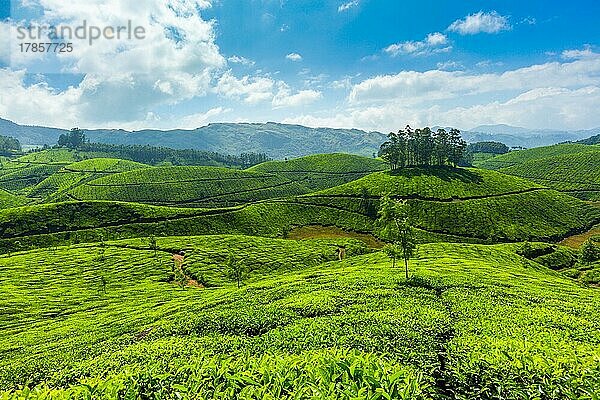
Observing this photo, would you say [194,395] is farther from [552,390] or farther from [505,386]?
[552,390]

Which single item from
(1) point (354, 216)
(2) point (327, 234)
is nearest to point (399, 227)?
(2) point (327, 234)

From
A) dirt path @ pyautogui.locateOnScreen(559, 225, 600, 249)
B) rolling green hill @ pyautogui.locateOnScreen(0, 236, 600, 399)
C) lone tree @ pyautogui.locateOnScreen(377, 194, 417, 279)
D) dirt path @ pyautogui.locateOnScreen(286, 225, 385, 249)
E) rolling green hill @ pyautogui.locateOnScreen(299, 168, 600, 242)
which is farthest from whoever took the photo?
dirt path @ pyautogui.locateOnScreen(286, 225, 385, 249)

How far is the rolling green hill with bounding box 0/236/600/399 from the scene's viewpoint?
11062 millimetres

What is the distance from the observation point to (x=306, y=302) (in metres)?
37.7

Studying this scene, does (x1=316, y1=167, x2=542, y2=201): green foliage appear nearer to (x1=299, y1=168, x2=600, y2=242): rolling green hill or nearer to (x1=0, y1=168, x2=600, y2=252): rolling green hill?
(x1=299, y1=168, x2=600, y2=242): rolling green hill

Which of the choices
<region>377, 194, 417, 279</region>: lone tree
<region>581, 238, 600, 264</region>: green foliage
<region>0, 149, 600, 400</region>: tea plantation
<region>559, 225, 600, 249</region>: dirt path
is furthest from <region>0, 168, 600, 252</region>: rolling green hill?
<region>377, 194, 417, 279</region>: lone tree

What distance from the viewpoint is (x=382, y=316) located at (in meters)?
29.0

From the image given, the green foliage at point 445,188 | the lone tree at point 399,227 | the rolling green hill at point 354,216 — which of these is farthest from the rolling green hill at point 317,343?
the green foliage at point 445,188

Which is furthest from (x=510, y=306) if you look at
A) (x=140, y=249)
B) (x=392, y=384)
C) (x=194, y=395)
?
(x=140, y=249)

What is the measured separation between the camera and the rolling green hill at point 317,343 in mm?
11062

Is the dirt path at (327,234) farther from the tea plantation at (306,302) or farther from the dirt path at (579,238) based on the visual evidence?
the dirt path at (579,238)

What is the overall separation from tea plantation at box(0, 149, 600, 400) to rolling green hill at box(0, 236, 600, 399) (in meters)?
0.13

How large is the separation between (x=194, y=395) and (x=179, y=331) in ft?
87.4

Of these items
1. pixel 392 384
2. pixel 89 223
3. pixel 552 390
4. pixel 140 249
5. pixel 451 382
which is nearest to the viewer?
pixel 392 384
